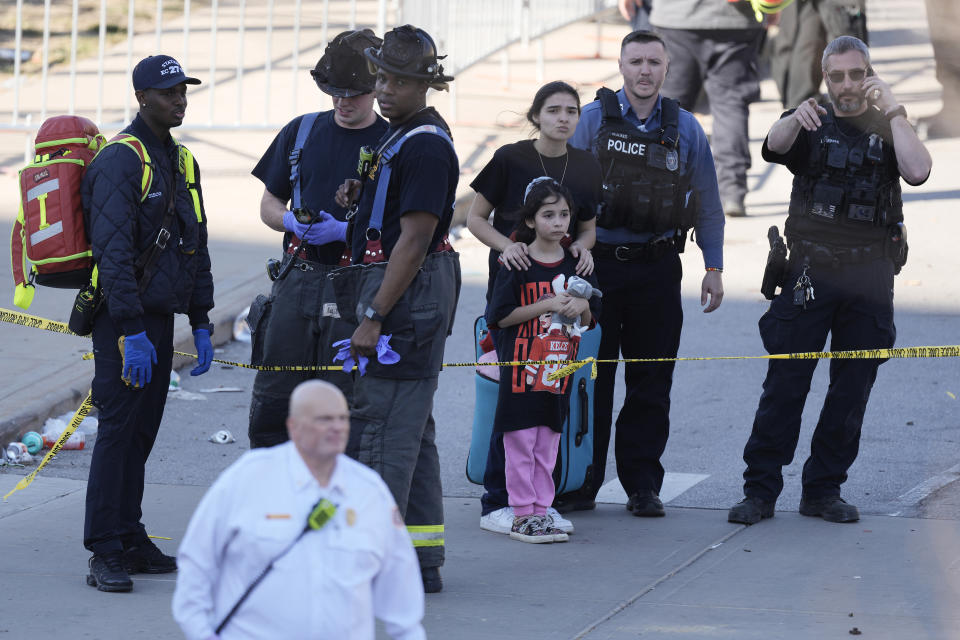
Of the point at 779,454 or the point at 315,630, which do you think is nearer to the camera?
the point at 315,630

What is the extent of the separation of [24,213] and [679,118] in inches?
105

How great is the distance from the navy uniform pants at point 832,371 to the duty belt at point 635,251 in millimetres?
530

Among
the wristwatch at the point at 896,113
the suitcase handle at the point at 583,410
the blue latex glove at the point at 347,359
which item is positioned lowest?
the suitcase handle at the point at 583,410

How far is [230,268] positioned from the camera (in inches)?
380

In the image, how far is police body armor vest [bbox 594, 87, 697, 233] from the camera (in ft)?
18.0

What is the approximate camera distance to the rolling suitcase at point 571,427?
221 inches

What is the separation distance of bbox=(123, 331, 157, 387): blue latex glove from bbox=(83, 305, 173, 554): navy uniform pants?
120 mm

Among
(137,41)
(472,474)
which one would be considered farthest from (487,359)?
(137,41)

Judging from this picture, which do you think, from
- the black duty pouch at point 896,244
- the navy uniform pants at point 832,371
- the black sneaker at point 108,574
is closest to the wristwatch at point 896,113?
the black duty pouch at point 896,244

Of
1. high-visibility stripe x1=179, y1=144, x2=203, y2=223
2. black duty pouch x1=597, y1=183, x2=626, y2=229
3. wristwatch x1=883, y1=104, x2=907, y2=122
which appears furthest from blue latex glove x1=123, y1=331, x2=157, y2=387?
wristwatch x1=883, y1=104, x2=907, y2=122

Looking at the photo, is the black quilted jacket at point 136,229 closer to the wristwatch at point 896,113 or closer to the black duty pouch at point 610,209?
the black duty pouch at point 610,209

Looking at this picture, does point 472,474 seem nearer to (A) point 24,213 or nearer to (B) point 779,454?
(B) point 779,454

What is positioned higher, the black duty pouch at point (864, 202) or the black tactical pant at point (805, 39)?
the black tactical pant at point (805, 39)

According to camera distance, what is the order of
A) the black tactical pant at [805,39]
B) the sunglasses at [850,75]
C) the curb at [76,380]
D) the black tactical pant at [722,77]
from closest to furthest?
the sunglasses at [850,75], the curb at [76,380], the black tactical pant at [722,77], the black tactical pant at [805,39]
